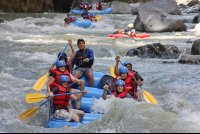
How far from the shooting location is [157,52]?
30.7ft

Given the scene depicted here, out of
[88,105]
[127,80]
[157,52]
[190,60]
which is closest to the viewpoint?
[88,105]

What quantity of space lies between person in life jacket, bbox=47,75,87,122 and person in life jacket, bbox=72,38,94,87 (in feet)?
2.78

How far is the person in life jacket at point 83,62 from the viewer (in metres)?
4.68

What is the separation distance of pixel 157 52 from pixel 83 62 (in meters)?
5.20

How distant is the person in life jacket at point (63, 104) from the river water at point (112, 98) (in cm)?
22

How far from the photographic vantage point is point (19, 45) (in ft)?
34.6

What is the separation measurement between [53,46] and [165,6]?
14.6 m

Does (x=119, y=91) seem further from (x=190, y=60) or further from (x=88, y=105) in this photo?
(x=190, y=60)

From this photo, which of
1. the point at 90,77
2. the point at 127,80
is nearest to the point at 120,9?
the point at 90,77

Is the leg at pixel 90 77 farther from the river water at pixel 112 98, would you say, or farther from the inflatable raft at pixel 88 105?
the river water at pixel 112 98

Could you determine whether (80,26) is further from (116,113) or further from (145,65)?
(116,113)

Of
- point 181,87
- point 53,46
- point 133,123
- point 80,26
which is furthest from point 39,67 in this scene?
point 80,26

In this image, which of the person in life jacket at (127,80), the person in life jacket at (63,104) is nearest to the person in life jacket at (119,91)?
the person in life jacket at (127,80)

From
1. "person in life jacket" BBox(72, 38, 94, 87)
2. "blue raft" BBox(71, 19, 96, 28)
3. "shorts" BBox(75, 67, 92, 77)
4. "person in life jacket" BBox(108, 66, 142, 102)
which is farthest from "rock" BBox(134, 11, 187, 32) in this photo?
"person in life jacket" BBox(108, 66, 142, 102)
